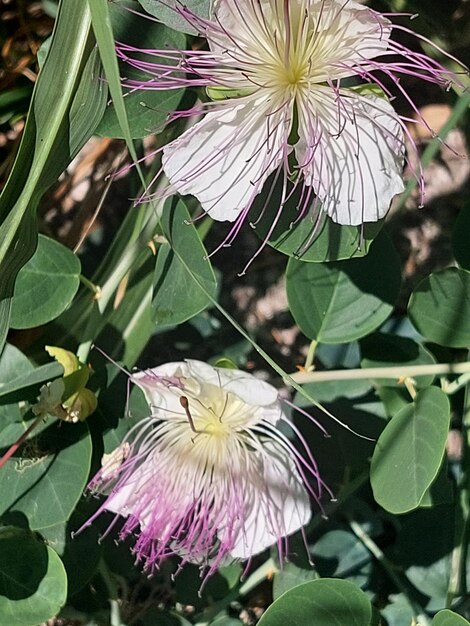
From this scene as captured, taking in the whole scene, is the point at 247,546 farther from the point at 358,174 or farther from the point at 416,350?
the point at 358,174

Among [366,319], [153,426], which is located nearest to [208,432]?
[153,426]

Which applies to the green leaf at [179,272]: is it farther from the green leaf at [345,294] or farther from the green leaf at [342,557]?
the green leaf at [342,557]

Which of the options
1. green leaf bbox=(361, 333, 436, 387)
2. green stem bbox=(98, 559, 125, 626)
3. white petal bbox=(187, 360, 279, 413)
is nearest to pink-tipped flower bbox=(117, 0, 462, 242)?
white petal bbox=(187, 360, 279, 413)

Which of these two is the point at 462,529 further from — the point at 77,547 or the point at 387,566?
the point at 77,547

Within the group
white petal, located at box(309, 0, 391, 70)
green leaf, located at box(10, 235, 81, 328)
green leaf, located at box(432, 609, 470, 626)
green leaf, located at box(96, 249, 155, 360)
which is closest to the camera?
white petal, located at box(309, 0, 391, 70)

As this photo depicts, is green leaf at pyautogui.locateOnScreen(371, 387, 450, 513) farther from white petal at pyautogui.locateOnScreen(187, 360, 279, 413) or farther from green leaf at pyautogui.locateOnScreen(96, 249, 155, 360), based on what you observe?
green leaf at pyautogui.locateOnScreen(96, 249, 155, 360)

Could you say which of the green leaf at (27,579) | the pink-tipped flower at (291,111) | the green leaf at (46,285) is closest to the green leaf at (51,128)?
the pink-tipped flower at (291,111)
